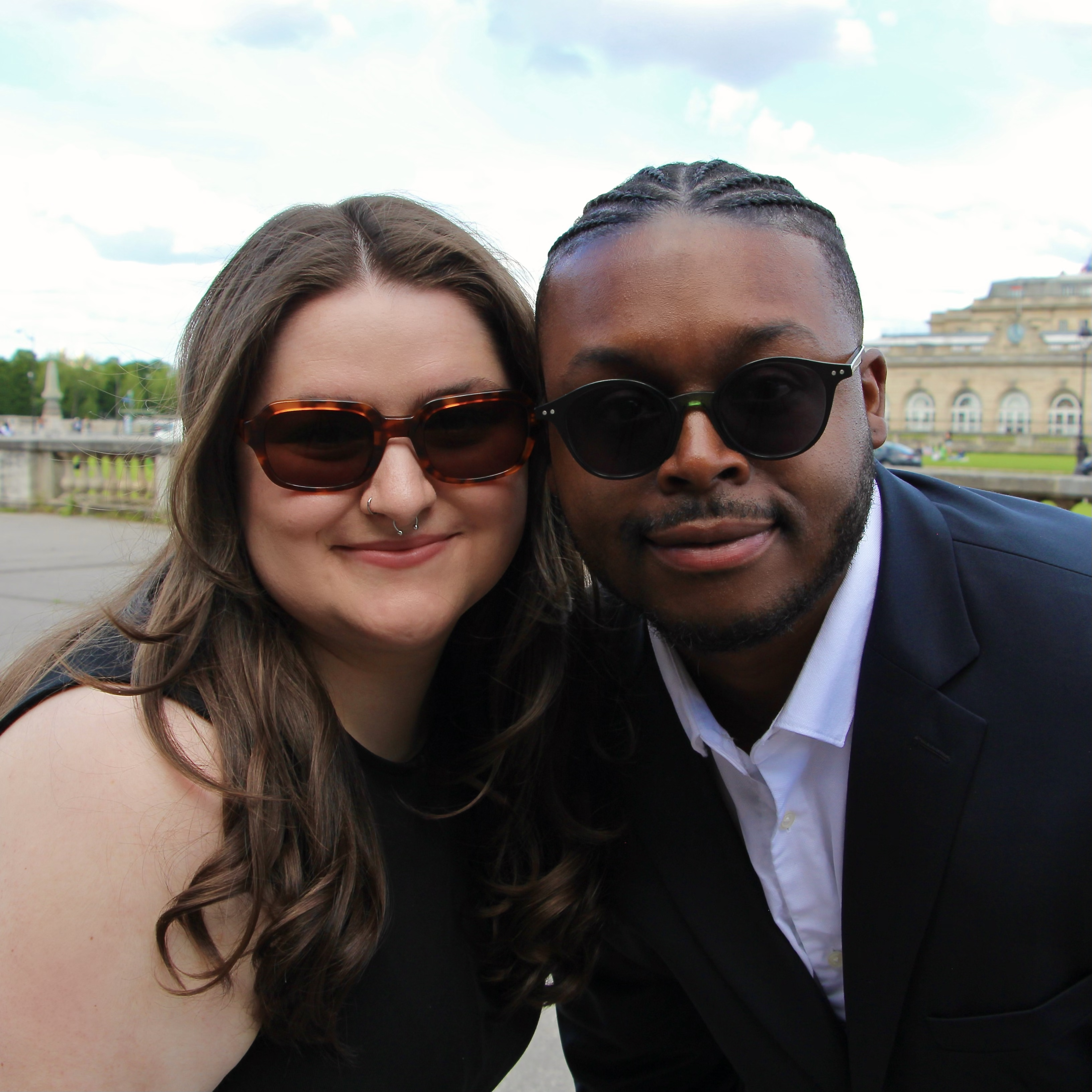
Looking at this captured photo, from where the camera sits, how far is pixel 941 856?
1.75 meters

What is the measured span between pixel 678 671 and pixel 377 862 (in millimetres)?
784

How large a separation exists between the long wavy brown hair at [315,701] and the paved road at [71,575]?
508 mm

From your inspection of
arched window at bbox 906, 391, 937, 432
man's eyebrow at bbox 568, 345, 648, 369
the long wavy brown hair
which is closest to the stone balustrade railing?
the long wavy brown hair

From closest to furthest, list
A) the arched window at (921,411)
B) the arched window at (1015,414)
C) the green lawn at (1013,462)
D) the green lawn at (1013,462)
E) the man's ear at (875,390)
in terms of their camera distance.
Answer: the man's ear at (875,390) → the green lawn at (1013,462) → the green lawn at (1013,462) → the arched window at (1015,414) → the arched window at (921,411)

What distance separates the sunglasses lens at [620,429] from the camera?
1846 mm

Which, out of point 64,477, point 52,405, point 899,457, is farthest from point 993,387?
point 64,477

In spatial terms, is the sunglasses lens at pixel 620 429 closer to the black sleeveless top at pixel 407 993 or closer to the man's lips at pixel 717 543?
the man's lips at pixel 717 543

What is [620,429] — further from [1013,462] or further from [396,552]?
[1013,462]

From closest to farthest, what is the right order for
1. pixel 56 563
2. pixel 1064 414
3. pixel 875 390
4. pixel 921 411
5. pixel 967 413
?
pixel 875 390 → pixel 56 563 → pixel 1064 414 → pixel 967 413 → pixel 921 411

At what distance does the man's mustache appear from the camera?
1.83m

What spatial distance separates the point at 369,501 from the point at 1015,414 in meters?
79.6

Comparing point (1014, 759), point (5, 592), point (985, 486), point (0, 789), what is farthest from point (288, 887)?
point (985, 486)

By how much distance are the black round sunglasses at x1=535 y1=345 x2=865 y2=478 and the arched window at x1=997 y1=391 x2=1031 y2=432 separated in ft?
255

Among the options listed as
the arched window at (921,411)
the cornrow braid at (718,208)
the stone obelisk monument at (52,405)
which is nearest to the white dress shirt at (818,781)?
the cornrow braid at (718,208)
